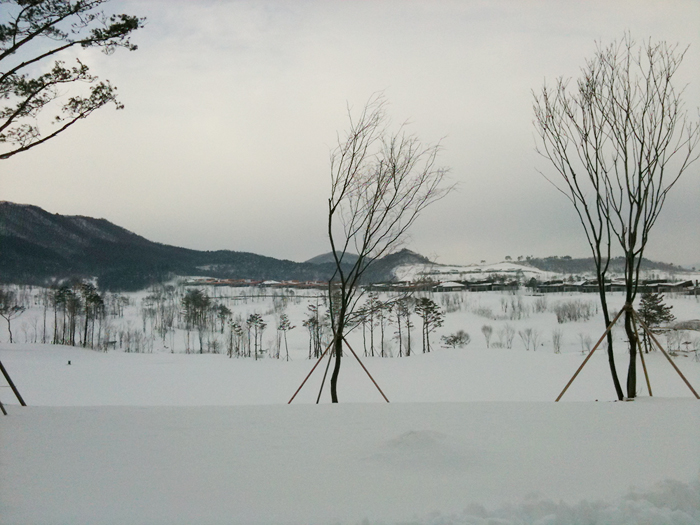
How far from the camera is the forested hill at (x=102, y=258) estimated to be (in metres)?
45.3

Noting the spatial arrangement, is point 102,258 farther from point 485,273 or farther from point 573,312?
point 573,312

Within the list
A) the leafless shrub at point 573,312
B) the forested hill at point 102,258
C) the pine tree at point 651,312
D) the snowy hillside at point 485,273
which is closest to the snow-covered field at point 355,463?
the pine tree at point 651,312

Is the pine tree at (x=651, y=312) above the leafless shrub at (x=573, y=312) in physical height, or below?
above

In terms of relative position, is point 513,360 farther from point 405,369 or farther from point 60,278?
point 60,278

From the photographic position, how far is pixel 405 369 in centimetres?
1739

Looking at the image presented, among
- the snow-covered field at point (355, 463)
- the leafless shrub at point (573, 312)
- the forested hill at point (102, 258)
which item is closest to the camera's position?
the snow-covered field at point (355, 463)

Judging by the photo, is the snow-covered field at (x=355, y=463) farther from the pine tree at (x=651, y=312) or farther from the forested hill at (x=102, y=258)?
the forested hill at (x=102, y=258)

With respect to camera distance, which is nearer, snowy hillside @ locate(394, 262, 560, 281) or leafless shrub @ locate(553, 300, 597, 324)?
leafless shrub @ locate(553, 300, 597, 324)

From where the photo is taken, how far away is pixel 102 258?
5622 centimetres

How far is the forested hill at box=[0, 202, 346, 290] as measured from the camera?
4528cm

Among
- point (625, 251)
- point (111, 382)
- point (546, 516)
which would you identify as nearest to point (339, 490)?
point (546, 516)

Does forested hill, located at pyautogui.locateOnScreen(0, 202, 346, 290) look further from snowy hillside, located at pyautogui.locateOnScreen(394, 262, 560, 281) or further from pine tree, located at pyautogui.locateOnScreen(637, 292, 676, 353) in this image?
pine tree, located at pyautogui.locateOnScreen(637, 292, 676, 353)

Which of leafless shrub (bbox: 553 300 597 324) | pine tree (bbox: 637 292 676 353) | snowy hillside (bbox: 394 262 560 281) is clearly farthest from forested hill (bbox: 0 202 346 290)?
pine tree (bbox: 637 292 676 353)

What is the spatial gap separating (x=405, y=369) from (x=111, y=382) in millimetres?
11124
